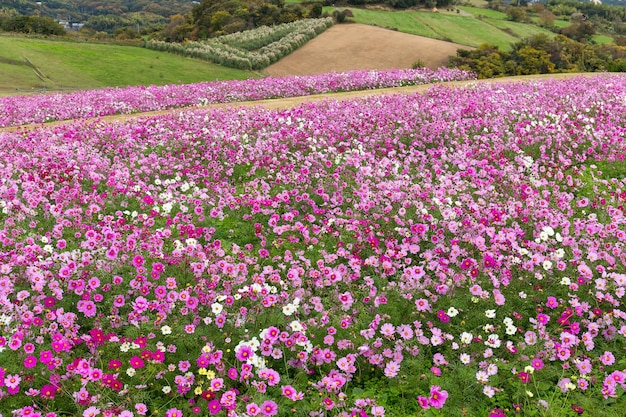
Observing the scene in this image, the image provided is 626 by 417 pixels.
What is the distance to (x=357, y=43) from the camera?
4141 cm

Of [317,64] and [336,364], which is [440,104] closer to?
[336,364]

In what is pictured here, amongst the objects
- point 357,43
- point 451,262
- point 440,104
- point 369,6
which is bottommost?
point 451,262

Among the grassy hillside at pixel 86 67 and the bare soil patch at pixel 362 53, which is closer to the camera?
the grassy hillside at pixel 86 67

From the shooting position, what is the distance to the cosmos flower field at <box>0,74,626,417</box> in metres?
4.00

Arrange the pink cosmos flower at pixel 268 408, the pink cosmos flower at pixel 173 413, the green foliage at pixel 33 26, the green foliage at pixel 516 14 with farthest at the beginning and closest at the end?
the green foliage at pixel 516 14 < the green foliage at pixel 33 26 < the pink cosmos flower at pixel 173 413 < the pink cosmos flower at pixel 268 408

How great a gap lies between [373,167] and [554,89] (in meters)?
11.2

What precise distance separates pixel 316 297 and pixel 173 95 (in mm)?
17712

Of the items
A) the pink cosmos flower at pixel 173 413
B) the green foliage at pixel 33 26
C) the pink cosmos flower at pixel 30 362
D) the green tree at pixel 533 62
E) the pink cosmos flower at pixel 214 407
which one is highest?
the green foliage at pixel 33 26

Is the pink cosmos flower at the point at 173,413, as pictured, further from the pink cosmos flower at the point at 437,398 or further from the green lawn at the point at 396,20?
the green lawn at the point at 396,20

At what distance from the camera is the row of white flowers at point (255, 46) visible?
36094 mm

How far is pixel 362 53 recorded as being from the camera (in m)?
39.1

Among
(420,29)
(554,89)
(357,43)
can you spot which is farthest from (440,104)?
(420,29)

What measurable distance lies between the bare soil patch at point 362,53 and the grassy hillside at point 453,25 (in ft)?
23.6

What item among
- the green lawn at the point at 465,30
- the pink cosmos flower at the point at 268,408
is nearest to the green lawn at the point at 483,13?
the green lawn at the point at 465,30
